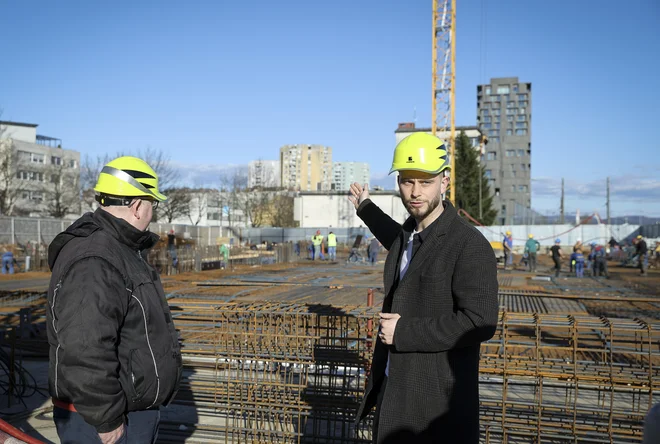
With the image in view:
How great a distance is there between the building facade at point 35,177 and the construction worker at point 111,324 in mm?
46512

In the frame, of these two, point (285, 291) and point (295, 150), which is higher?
point (295, 150)

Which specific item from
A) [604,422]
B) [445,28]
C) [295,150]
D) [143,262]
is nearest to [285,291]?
[604,422]

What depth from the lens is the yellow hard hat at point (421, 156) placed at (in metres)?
2.80

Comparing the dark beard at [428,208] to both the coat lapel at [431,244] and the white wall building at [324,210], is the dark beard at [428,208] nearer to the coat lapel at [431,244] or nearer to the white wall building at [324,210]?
the coat lapel at [431,244]

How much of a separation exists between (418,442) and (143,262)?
67.2 inches

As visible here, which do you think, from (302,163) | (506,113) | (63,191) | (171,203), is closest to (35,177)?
(63,191)

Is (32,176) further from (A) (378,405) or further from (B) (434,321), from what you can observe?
(B) (434,321)

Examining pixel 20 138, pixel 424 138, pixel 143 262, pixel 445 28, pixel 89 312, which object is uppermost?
pixel 445 28

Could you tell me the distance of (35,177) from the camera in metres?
65.4

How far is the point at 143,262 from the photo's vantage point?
125 inches

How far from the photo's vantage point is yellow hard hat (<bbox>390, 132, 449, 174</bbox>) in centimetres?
280

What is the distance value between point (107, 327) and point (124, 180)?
819mm

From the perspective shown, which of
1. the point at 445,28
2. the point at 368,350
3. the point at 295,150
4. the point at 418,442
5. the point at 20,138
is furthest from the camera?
the point at 295,150

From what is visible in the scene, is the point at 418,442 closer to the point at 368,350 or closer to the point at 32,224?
the point at 368,350
